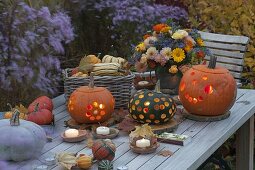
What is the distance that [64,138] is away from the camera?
9.43ft

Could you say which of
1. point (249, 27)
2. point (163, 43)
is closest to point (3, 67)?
point (163, 43)

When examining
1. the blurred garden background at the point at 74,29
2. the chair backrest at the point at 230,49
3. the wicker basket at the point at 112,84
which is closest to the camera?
the wicker basket at the point at 112,84

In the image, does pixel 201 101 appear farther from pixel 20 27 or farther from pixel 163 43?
pixel 20 27

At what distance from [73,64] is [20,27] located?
1.23 metres

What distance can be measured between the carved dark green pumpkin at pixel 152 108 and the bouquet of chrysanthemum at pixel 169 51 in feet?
1.69

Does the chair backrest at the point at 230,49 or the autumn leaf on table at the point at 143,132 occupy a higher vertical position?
the chair backrest at the point at 230,49

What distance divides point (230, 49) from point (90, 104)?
1829 millimetres

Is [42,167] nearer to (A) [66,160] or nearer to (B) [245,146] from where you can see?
(A) [66,160]

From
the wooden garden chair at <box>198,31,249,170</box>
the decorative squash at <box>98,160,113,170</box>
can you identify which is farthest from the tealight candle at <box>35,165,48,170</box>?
the wooden garden chair at <box>198,31,249,170</box>

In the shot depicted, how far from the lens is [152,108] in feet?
9.88

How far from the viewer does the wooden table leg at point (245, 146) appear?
3.81m

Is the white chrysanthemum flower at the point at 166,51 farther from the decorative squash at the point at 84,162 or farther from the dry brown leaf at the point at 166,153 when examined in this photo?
the decorative squash at the point at 84,162

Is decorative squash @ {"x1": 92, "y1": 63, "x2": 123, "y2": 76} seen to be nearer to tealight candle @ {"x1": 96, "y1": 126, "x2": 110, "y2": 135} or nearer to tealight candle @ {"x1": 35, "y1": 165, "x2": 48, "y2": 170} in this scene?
tealight candle @ {"x1": 96, "y1": 126, "x2": 110, "y2": 135}

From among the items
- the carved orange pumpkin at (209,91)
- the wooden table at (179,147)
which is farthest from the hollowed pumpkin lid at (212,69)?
the wooden table at (179,147)
